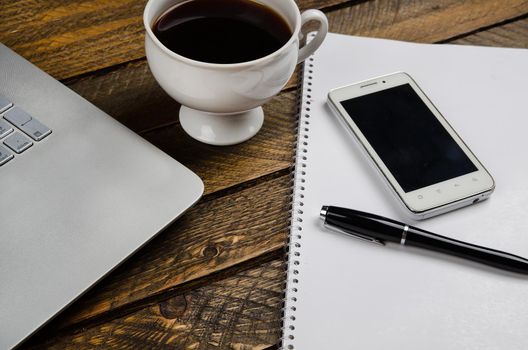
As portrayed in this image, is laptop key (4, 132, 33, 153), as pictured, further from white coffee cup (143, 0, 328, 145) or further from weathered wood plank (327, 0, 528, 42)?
weathered wood plank (327, 0, 528, 42)

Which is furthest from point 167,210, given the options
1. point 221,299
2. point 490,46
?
point 490,46

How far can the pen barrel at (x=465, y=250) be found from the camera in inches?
23.6

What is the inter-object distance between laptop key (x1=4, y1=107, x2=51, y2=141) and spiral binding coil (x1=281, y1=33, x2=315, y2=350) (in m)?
0.26

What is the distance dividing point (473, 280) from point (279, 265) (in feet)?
0.59

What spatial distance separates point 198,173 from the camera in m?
0.67

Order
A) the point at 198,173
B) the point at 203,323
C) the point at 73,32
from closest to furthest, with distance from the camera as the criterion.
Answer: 1. the point at 203,323
2. the point at 198,173
3. the point at 73,32

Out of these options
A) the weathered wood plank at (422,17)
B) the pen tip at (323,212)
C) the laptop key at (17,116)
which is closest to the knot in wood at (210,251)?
the pen tip at (323,212)

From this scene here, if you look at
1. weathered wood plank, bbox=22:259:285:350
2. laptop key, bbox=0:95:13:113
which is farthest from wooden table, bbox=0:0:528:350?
laptop key, bbox=0:95:13:113

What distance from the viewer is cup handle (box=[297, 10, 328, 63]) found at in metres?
0.65

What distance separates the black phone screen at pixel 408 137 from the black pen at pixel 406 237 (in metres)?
0.05

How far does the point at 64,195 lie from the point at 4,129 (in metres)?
0.10

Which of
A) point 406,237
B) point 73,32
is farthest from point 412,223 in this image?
point 73,32

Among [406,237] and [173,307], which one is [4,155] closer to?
[173,307]

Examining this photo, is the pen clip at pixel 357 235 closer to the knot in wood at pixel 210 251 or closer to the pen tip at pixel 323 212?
the pen tip at pixel 323 212
